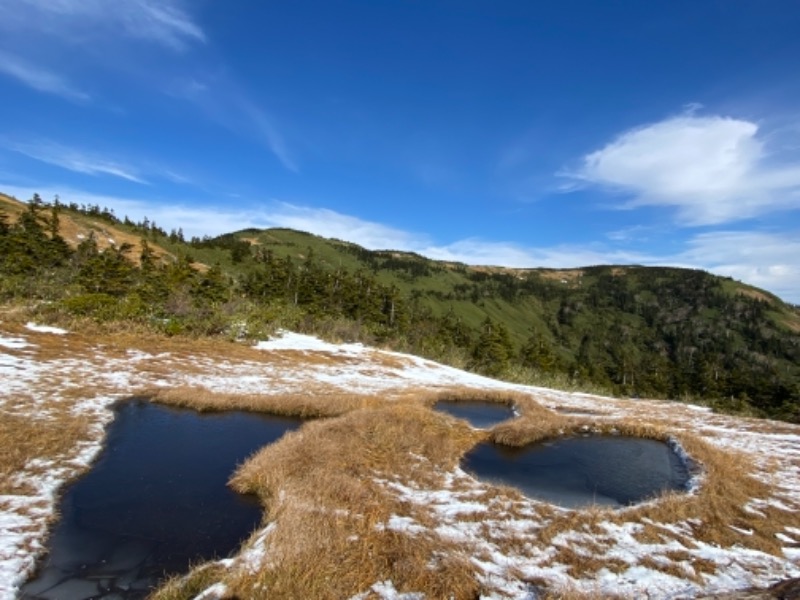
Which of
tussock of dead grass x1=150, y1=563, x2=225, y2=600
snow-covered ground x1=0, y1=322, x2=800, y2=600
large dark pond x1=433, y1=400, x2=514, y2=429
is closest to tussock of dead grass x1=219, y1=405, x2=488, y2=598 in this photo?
snow-covered ground x1=0, y1=322, x2=800, y2=600

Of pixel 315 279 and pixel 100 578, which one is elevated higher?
pixel 315 279

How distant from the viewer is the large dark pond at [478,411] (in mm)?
30216

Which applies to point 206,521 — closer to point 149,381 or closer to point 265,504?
point 265,504

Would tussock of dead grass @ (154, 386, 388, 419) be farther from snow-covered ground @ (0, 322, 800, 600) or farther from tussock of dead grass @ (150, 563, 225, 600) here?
tussock of dead grass @ (150, 563, 225, 600)

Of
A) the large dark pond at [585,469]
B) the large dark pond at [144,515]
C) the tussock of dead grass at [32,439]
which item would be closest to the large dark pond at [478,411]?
the large dark pond at [585,469]

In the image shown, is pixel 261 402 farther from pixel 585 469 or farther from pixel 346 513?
pixel 585 469

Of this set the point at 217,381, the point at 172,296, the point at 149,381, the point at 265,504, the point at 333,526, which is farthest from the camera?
the point at 172,296

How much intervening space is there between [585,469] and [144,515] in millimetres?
17778

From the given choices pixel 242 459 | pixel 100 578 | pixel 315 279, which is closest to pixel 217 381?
pixel 242 459

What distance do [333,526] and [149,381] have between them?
24330 millimetres

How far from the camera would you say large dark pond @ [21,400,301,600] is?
9.44m

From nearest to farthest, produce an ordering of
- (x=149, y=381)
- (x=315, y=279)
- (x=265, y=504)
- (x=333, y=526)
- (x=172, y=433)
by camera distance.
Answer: (x=333, y=526) < (x=265, y=504) < (x=172, y=433) < (x=149, y=381) < (x=315, y=279)

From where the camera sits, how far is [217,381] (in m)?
32.2

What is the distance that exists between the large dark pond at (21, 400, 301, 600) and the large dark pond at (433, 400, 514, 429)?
48.3 ft
